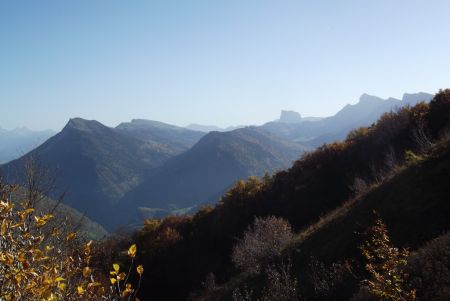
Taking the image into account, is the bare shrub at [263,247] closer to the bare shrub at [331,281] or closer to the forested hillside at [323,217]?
the forested hillside at [323,217]

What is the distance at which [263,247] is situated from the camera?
68.6ft

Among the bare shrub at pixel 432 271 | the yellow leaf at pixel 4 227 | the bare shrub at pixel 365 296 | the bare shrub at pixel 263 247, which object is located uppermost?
the yellow leaf at pixel 4 227

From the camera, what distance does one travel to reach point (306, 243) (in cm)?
1978

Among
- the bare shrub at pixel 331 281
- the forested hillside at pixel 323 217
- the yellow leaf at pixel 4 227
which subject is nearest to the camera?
the yellow leaf at pixel 4 227

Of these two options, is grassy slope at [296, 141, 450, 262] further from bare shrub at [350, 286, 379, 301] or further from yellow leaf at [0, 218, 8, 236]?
yellow leaf at [0, 218, 8, 236]

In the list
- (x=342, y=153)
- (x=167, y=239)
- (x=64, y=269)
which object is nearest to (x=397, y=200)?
(x=64, y=269)

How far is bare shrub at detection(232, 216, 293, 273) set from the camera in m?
20.4

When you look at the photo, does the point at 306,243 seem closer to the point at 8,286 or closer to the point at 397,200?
the point at 397,200

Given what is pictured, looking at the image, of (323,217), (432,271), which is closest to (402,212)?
(432,271)

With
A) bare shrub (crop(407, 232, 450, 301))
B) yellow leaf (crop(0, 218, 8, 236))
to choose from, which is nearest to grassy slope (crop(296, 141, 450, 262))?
bare shrub (crop(407, 232, 450, 301))

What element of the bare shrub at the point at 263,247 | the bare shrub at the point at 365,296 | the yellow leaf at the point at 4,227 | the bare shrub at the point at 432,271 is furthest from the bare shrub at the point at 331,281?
the yellow leaf at the point at 4,227

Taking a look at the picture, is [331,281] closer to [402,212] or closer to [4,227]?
[402,212]

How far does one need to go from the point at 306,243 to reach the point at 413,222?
232 inches

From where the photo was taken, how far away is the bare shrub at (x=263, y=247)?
20.4 metres
